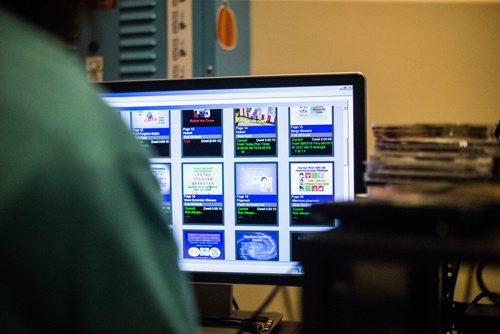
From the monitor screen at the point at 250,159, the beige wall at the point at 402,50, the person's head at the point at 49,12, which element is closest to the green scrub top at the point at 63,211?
the person's head at the point at 49,12

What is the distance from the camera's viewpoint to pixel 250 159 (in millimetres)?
994

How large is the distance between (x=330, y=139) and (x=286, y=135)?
69mm

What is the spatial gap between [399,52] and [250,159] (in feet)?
1.55

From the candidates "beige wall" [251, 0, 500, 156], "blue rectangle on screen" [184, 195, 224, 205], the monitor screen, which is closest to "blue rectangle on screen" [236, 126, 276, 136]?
the monitor screen

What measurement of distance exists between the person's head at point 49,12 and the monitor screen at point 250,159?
1.60ft

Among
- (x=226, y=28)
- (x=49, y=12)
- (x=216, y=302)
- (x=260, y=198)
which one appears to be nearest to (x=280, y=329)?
(x=216, y=302)

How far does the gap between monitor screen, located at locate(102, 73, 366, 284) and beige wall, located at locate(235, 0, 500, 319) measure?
27cm

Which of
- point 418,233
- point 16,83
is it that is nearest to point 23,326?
point 16,83

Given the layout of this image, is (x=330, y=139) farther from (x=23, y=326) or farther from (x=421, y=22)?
(x=23, y=326)

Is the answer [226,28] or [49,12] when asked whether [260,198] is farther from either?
[49,12]

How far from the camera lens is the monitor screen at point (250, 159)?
97 cm

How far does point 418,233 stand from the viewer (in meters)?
0.49

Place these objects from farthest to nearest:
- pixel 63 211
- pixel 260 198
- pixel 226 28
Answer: pixel 226 28, pixel 260 198, pixel 63 211

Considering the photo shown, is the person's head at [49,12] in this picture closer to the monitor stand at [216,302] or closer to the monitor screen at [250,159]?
the monitor screen at [250,159]
